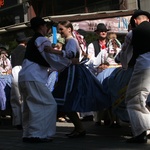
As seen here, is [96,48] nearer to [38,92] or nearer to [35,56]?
[35,56]

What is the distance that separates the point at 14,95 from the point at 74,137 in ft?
8.28

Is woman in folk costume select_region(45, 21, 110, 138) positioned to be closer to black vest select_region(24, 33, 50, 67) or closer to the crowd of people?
the crowd of people

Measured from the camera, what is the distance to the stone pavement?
6078mm

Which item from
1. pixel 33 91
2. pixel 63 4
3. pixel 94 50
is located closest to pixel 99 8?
pixel 63 4

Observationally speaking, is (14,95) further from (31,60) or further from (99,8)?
(99,8)

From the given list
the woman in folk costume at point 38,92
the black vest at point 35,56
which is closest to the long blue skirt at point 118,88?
the woman in folk costume at point 38,92

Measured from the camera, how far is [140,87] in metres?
6.12

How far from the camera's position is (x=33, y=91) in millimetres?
6660

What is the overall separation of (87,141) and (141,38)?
1.67 metres

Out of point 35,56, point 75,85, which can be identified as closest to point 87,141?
point 75,85

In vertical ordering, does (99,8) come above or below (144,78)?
above

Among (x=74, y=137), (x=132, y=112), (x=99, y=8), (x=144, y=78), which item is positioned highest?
(x=99, y=8)

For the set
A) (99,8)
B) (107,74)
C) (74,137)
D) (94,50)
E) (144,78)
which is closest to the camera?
(144,78)

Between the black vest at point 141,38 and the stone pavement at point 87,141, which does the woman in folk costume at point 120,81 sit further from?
the stone pavement at point 87,141
